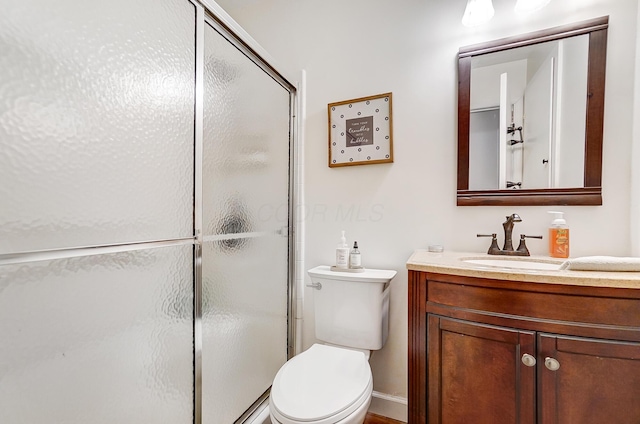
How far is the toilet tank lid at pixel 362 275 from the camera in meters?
1.38

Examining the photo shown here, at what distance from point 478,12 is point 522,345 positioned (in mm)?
1464

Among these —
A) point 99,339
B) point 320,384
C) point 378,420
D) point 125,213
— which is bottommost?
point 378,420

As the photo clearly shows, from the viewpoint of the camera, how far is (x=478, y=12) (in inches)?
52.9

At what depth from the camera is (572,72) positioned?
126cm

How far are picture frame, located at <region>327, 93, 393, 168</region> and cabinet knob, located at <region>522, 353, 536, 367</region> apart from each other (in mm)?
1037

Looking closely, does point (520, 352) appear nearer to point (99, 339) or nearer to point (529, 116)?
point (529, 116)

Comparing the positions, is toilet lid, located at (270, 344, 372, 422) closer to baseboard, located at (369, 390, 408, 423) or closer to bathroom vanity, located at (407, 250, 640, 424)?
bathroom vanity, located at (407, 250, 640, 424)

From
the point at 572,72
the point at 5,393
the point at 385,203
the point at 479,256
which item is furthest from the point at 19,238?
the point at 572,72

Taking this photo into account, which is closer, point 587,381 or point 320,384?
point 587,381

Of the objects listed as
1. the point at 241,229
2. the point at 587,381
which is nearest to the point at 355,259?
the point at 241,229

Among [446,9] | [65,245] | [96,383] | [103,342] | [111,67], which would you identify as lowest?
[96,383]

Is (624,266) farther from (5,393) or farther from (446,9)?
(5,393)

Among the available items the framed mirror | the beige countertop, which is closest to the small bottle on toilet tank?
the beige countertop

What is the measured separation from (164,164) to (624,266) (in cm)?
150
